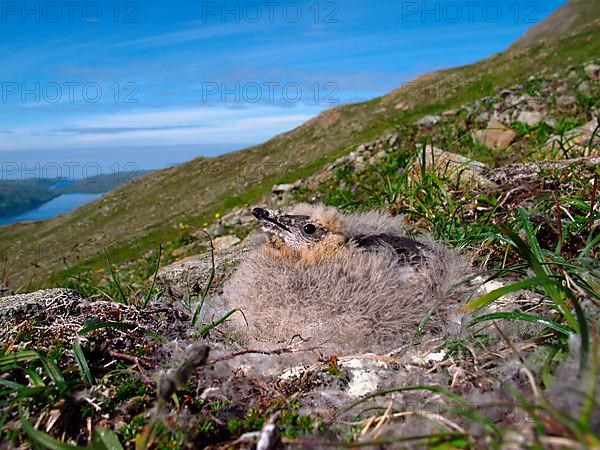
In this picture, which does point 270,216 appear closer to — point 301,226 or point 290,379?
point 301,226

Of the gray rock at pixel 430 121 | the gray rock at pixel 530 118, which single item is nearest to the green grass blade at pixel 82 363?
the gray rock at pixel 530 118

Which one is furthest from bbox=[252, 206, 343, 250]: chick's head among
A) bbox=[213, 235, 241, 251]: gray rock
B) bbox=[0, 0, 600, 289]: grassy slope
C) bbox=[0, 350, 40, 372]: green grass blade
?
bbox=[0, 0, 600, 289]: grassy slope

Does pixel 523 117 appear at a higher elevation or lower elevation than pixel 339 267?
higher

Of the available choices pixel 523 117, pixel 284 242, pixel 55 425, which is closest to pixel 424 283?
pixel 284 242

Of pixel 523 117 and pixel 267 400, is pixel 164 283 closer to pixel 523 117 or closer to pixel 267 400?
pixel 267 400

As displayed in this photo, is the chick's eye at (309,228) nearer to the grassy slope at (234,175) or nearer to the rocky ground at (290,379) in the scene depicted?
the rocky ground at (290,379)

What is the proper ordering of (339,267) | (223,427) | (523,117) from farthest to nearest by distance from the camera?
(523,117)
(339,267)
(223,427)

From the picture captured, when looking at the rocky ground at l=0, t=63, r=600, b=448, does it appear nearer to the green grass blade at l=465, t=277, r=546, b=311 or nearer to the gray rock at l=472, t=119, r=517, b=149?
the green grass blade at l=465, t=277, r=546, b=311
